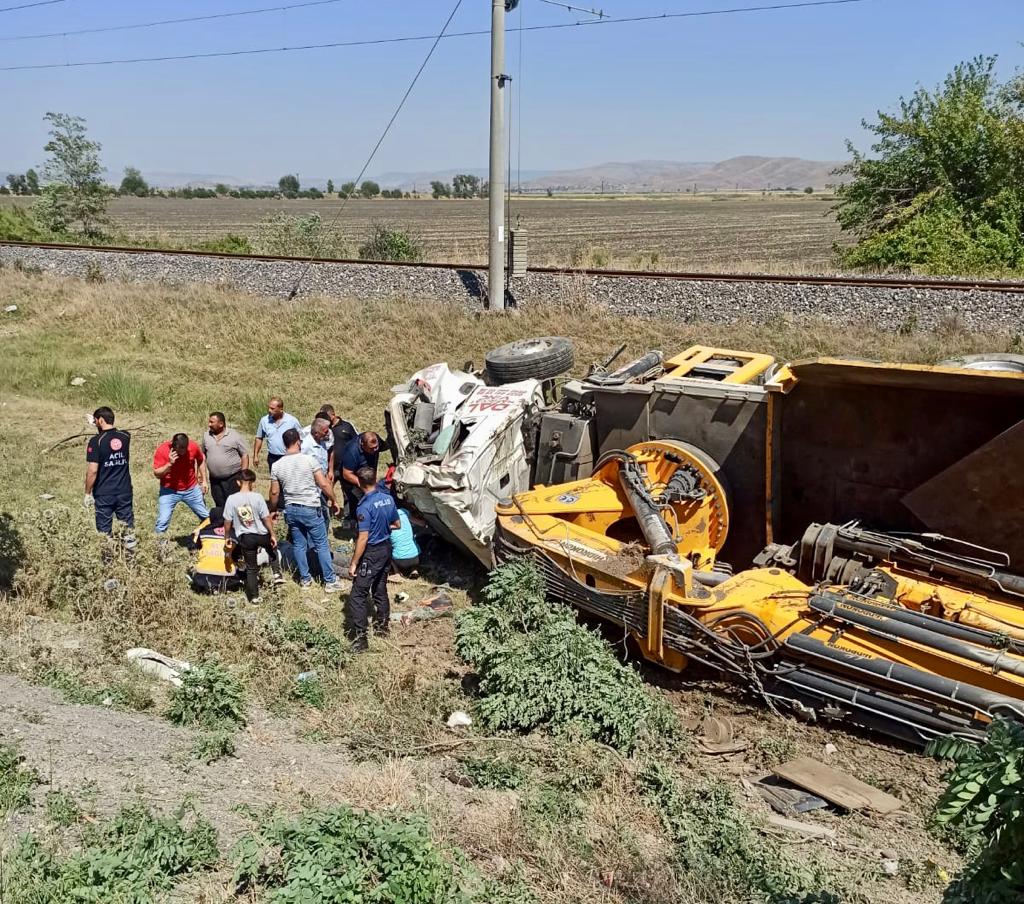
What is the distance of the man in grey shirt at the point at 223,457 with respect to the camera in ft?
29.2

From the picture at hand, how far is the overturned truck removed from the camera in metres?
5.77

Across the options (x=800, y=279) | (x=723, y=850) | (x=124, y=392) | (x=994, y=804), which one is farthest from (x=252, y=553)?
(x=800, y=279)

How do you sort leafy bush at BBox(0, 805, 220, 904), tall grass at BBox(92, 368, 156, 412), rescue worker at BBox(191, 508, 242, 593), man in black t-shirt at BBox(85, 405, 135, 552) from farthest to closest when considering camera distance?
tall grass at BBox(92, 368, 156, 412), man in black t-shirt at BBox(85, 405, 135, 552), rescue worker at BBox(191, 508, 242, 593), leafy bush at BBox(0, 805, 220, 904)

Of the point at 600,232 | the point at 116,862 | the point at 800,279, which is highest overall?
the point at 600,232

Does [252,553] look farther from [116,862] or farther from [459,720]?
[116,862]

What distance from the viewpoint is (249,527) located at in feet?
26.2

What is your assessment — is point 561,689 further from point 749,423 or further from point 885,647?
point 749,423

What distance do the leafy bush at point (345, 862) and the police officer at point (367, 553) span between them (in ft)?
9.69

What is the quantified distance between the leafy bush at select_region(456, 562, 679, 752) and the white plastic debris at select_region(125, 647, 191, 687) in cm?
196

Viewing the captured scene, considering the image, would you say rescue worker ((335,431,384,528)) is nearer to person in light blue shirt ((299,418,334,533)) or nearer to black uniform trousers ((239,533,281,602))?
person in light blue shirt ((299,418,334,533))

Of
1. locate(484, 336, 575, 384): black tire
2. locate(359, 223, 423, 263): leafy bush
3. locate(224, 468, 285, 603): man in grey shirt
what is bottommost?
locate(224, 468, 285, 603): man in grey shirt

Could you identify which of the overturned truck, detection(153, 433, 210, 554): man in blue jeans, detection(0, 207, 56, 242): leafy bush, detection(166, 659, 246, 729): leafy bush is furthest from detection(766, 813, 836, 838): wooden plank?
detection(0, 207, 56, 242): leafy bush

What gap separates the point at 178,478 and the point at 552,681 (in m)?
4.39

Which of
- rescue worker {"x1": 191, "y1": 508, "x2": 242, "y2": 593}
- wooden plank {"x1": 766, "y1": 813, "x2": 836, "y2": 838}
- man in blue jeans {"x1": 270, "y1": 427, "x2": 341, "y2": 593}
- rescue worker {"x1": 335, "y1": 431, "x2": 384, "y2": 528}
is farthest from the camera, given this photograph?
rescue worker {"x1": 335, "y1": 431, "x2": 384, "y2": 528}
